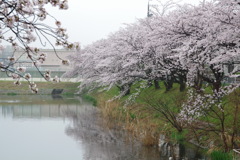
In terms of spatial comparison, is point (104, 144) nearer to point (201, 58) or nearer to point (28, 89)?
point (201, 58)

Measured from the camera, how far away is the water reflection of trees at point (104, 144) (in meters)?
11.1

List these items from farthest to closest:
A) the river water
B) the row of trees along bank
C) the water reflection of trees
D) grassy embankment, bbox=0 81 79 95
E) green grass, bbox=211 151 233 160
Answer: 1. grassy embankment, bbox=0 81 79 95
2. the river water
3. the water reflection of trees
4. the row of trees along bank
5. green grass, bbox=211 151 233 160

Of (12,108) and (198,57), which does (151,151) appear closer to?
(198,57)

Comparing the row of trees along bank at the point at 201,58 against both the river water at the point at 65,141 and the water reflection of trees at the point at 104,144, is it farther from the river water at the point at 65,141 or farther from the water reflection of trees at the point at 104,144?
the water reflection of trees at the point at 104,144

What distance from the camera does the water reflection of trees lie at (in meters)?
11.1

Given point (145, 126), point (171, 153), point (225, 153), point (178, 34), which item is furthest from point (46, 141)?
point (225, 153)

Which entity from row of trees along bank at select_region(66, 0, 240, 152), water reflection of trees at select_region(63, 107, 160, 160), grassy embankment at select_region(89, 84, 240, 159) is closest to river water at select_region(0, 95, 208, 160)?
water reflection of trees at select_region(63, 107, 160, 160)

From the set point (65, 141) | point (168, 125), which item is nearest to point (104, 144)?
point (65, 141)

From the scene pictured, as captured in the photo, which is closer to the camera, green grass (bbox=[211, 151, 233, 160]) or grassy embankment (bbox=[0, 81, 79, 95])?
green grass (bbox=[211, 151, 233, 160])

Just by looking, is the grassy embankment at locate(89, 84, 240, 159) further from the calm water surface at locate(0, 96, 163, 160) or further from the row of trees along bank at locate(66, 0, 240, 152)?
the calm water surface at locate(0, 96, 163, 160)

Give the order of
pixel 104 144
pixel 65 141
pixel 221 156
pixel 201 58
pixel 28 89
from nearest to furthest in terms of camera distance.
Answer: pixel 221 156, pixel 201 58, pixel 104 144, pixel 65 141, pixel 28 89

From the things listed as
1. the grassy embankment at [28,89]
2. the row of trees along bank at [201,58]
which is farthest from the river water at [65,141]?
the grassy embankment at [28,89]

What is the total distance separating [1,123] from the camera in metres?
19.0

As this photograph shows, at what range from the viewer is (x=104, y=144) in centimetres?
1311
